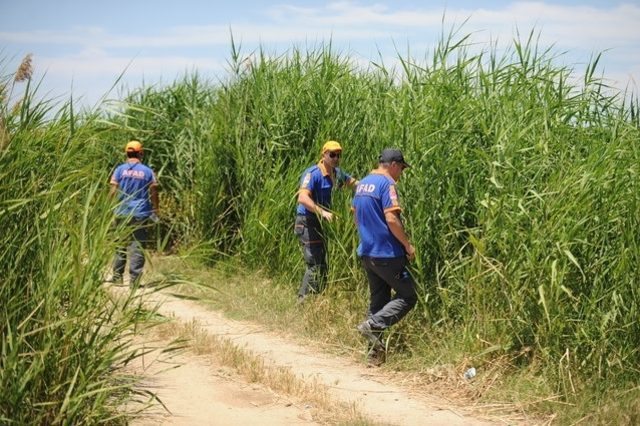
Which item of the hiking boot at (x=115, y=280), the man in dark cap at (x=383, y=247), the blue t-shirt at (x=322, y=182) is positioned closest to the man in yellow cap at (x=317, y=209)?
the blue t-shirt at (x=322, y=182)

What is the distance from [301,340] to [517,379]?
2.80 m

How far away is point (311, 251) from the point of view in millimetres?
10250

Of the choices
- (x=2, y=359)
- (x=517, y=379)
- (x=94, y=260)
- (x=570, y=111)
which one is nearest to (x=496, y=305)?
(x=517, y=379)

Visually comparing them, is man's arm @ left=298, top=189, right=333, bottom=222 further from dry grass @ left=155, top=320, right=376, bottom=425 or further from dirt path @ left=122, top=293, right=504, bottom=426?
dry grass @ left=155, top=320, right=376, bottom=425

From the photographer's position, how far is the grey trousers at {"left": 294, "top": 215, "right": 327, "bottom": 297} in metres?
10.1

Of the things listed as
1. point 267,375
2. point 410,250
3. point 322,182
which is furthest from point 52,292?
point 322,182

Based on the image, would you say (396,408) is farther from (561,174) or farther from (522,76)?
(522,76)

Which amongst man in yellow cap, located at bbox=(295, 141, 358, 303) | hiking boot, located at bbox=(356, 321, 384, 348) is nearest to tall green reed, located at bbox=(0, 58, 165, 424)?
hiking boot, located at bbox=(356, 321, 384, 348)

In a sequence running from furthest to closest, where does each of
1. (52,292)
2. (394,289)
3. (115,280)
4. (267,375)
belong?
1. (394,289)
2. (267,375)
3. (115,280)
4. (52,292)

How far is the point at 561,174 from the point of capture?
24.5 feet

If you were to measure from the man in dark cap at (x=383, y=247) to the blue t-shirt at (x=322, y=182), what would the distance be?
5.62 feet

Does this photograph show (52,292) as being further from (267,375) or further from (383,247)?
(383,247)

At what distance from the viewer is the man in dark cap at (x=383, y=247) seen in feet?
26.6

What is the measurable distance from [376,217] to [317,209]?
1.79 metres
